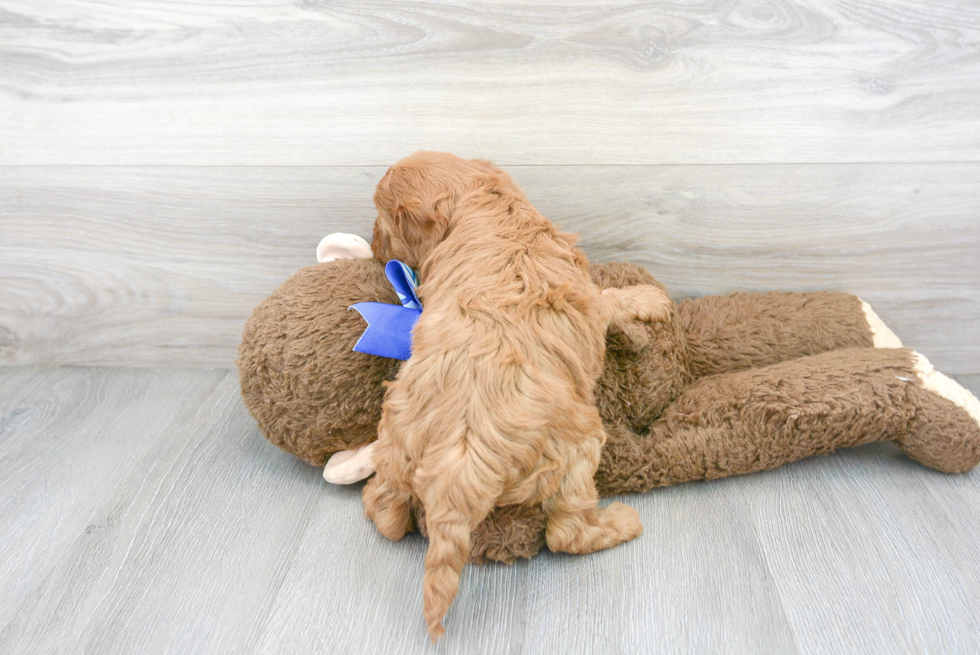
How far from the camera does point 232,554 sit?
1088 millimetres

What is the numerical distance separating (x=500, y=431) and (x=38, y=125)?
122 centimetres

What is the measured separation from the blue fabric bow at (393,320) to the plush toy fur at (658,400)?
8 cm

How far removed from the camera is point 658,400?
1.22m

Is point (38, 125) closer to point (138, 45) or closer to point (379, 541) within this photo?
point (138, 45)

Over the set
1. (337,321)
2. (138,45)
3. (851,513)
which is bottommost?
(851,513)

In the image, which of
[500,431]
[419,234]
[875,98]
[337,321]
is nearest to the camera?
[500,431]

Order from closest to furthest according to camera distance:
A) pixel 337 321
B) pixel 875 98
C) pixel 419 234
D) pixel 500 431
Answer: pixel 500 431 → pixel 419 234 → pixel 337 321 → pixel 875 98

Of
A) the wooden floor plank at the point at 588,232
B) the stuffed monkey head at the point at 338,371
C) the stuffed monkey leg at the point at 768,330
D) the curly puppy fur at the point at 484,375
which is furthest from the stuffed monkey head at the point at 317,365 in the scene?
the stuffed monkey leg at the point at 768,330

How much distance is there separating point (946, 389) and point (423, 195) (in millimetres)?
968

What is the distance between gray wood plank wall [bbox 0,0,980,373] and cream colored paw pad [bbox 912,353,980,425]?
0.97 feet

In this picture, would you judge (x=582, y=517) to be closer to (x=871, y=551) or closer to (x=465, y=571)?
(x=465, y=571)

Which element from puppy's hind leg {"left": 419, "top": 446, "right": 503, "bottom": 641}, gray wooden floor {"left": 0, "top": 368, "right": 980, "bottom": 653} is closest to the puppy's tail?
puppy's hind leg {"left": 419, "top": 446, "right": 503, "bottom": 641}

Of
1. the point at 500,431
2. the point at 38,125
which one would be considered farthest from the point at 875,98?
the point at 38,125

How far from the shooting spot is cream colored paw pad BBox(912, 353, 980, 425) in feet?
3.81
